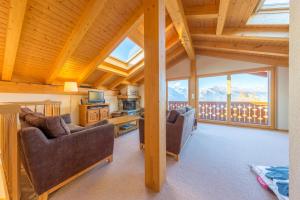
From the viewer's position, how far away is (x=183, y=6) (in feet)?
8.90

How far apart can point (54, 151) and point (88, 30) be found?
254 cm

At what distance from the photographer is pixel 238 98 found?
4949 mm

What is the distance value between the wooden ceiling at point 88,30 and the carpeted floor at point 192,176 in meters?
2.42

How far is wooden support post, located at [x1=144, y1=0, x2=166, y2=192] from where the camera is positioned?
1.49 meters

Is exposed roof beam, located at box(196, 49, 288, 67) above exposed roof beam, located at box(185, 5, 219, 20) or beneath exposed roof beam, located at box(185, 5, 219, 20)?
beneath

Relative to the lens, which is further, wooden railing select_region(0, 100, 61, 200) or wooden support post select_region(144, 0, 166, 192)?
wooden support post select_region(144, 0, 166, 192)

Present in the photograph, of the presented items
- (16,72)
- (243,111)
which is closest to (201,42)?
(243,111)

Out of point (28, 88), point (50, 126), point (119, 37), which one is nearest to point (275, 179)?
point (50, 126)

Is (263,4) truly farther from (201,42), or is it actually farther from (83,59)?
(83,59)

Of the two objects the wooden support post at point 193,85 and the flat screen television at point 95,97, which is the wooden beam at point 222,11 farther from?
the flat screen television at point 95,97

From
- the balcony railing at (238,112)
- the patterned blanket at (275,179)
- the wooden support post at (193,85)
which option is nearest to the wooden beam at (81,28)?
the patterned blanket at (275,179)

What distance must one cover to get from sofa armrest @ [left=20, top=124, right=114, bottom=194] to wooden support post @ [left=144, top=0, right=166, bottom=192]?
819mm

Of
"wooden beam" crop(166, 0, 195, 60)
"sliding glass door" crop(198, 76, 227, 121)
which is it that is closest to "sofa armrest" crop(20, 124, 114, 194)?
"wooden beam" crop(166, 0, 195, 60)

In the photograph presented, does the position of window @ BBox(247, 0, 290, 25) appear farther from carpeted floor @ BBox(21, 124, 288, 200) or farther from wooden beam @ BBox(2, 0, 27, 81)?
wooden beam @ BBox(2, 0, 27, 81)
